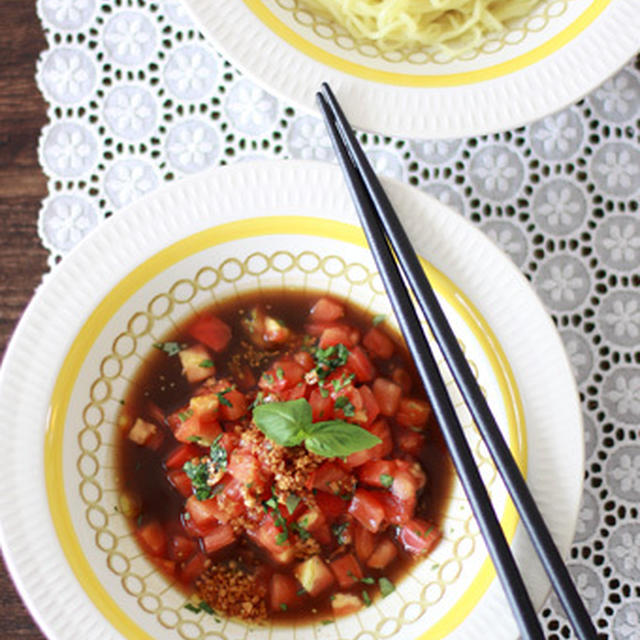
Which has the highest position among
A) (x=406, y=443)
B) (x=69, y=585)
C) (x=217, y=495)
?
(x=406, y=443)

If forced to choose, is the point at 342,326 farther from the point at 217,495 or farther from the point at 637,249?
the point at 637,249

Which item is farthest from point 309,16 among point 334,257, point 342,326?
point 342,326

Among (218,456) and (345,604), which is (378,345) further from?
(345,604)

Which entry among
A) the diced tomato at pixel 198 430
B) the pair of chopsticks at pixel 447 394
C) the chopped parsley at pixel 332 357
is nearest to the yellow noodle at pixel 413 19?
the pair of chopsticks at pixel 447 394

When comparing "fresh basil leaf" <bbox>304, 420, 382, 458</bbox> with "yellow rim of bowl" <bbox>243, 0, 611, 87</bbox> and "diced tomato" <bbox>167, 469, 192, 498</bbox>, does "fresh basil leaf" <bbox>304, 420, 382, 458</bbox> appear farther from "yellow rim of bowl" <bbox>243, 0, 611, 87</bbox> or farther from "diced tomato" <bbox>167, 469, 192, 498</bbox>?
"yellow rim of bowl" <bbox>243, 0, 611, 87</bbox>

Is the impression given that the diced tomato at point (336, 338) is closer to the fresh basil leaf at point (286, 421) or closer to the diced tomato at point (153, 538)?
the fresh basil leaf at point (286, 421)

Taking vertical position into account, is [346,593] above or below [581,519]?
below
